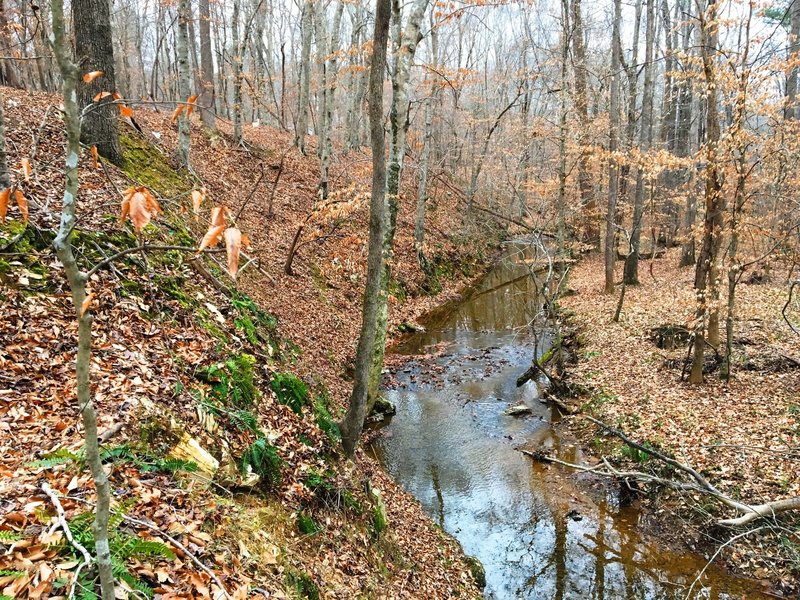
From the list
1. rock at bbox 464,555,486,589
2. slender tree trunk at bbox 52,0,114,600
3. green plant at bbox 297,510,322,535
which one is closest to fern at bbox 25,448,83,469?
slender tree trunk at bbox 52,0,114,600

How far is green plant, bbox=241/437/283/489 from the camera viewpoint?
16.3 ft

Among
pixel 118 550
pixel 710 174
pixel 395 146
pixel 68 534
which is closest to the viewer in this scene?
pixel 68 534

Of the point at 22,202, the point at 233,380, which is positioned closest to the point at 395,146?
the point at 233,380

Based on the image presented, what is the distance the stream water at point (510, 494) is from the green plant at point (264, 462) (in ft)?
12.3

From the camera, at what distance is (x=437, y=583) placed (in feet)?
20.1

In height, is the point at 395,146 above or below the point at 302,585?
above

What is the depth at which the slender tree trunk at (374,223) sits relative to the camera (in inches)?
247

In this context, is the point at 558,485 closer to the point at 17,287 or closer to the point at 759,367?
the point at 759,367

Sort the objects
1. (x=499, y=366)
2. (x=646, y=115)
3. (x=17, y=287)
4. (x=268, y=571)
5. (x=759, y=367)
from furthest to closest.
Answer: (x=646, y=115)
(x=499, y=366)
(x=759, y=367)
(x=17, y=287)
(x=268, y=571)

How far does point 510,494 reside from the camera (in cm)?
870

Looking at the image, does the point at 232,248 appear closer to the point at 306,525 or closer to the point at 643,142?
the point at 306,525

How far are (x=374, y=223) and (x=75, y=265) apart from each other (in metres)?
4.79

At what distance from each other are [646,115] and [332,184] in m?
12.7

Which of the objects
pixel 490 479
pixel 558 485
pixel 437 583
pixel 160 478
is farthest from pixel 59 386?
pixel 558 485
